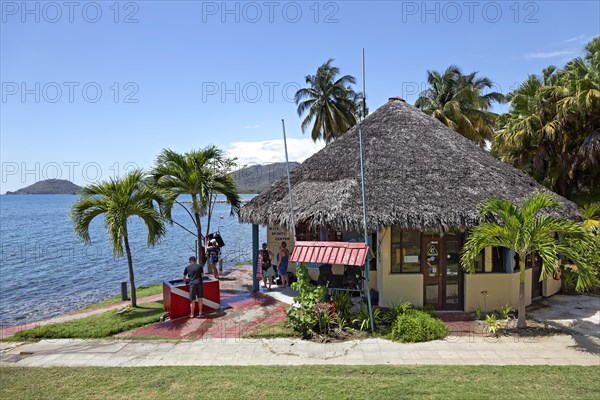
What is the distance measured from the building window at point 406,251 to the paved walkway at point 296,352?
9.03ft

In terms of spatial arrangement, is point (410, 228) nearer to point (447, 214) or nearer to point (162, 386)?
point (447, 214)

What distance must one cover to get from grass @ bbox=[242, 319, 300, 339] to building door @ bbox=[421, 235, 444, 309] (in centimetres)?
450

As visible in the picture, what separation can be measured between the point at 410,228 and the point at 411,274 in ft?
5.51

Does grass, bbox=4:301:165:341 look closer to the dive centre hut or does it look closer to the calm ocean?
the calm ocean

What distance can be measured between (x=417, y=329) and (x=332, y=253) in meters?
2.87

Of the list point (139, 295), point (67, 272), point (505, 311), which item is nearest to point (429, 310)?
point (505, 311)

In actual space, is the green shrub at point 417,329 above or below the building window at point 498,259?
below

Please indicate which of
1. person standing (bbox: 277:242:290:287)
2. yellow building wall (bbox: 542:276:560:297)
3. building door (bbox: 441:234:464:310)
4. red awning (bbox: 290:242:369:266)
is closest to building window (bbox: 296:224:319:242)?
person standing (bbox: 277:242:290:287)

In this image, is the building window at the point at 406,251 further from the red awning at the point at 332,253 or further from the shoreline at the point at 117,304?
the shoreline at the point at 117,304

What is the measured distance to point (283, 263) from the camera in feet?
52.8

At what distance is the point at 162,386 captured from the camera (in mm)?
7785

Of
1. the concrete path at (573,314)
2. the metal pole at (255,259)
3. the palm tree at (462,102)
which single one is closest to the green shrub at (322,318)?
the metal pole at (255,259)

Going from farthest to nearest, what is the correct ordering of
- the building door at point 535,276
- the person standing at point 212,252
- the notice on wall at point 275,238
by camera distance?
the person standing at point 212,252 → the notice on wall at point 275,238 → the building door at point 535,276

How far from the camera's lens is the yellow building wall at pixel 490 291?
42.0 feet
